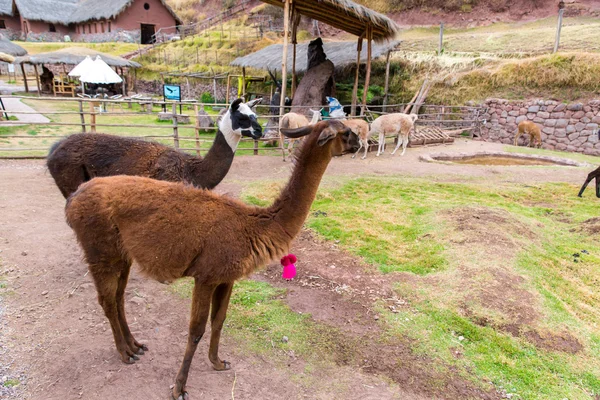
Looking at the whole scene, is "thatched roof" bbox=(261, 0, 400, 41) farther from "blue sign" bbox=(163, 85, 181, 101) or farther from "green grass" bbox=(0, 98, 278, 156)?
"blue sign" bbox=(163, 85, 181, 101)

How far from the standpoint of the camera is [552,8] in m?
27.9

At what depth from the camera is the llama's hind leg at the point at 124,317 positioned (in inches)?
111

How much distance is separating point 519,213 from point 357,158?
5.40 meters

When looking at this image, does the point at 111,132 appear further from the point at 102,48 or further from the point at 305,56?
the point at 102,48

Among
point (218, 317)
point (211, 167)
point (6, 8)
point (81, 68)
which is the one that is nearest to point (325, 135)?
point (218, 317)

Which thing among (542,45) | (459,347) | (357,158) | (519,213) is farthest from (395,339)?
(542,45)

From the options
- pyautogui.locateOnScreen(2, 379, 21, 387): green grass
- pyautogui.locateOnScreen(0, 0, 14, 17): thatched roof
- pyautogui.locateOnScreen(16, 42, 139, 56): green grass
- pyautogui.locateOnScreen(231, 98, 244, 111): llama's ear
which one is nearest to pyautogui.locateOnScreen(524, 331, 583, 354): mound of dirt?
pyautogui.locateOnScreen(2, 379, 21, 387): green grass

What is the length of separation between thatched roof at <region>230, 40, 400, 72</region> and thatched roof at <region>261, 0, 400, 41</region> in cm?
191

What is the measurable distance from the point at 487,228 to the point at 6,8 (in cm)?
5128

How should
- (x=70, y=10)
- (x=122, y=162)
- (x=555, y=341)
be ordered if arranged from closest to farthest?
(x=555, y=341) < (x=122, y=162) < (x=70, y=10)

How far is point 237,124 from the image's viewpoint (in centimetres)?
511

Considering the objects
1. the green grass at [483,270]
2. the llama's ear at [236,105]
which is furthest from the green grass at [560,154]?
the llama's ear at [236,105]

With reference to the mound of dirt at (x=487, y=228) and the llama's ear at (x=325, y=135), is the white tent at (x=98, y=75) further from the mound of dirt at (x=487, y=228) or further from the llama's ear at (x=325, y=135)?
the llama's ear at (x=325, y=135)

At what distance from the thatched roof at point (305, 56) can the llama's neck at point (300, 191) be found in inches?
550
